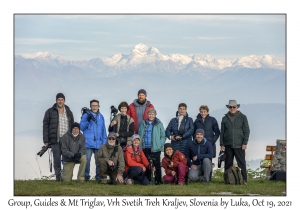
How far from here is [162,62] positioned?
36.2 metres

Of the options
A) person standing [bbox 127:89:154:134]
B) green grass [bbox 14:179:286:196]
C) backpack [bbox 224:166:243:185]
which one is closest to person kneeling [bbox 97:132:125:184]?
green grass [bbox 14:179:286:196]

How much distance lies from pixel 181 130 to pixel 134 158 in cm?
128

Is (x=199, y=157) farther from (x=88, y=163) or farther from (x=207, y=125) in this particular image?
(x=88, y=163)

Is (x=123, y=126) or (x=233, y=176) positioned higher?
(x=123, y=126)

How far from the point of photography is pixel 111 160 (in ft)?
48.5

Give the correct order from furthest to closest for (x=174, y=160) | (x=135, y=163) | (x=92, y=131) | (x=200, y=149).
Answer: (x=92, y=131) < (x=200, y=149) < (x=174, y=160) < (x=135, y=163)

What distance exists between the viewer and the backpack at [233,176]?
49.8ft

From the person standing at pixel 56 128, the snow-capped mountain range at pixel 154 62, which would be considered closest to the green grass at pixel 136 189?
the person standing at pixel 56 128

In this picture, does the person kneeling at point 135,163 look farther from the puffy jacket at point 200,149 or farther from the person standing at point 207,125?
the person standing at point 207,125

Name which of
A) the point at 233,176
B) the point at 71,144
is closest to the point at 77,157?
the point at 71,144

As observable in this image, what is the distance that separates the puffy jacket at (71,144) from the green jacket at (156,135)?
1.33 m

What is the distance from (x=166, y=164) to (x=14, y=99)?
3.62 m
